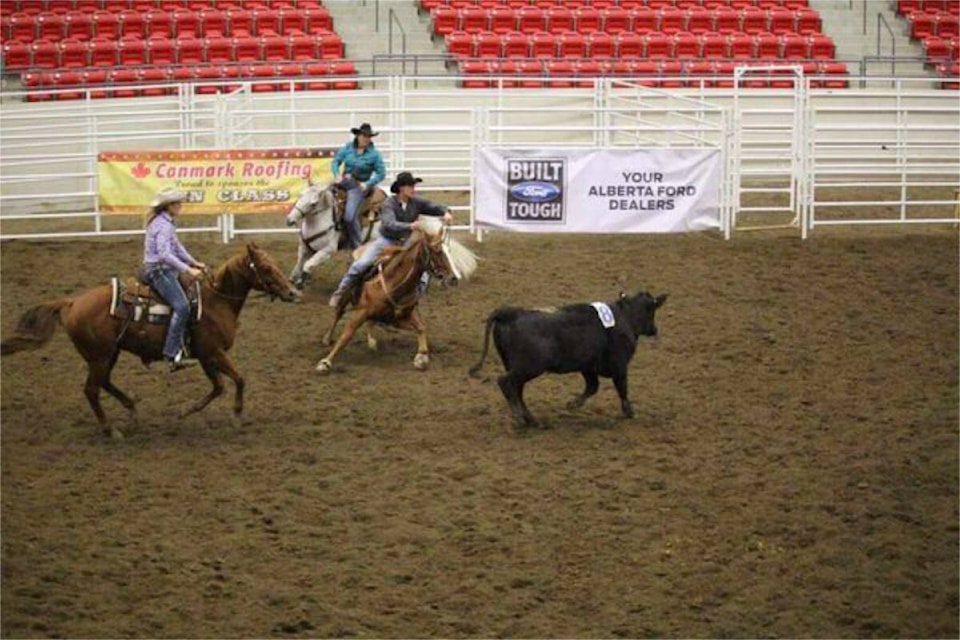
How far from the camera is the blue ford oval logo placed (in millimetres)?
17750

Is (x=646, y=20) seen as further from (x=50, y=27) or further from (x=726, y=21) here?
(x=50, y=27)

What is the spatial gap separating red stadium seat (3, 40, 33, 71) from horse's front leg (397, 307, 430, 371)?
11.8 meters

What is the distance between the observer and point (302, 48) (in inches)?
967

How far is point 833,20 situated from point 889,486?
55.5ft

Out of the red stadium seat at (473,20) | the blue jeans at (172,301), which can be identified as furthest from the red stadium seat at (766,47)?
the blue jeans at (172,301)

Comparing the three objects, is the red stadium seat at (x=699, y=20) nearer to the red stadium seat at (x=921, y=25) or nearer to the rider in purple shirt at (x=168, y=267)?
the red stadium seat at (x=921, y=25)

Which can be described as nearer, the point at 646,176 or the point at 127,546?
the point at 127,546

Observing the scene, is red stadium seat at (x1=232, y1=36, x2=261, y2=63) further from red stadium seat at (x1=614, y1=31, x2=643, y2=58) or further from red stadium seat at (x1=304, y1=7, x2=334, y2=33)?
red stadium seat at (x1=614, y1=31, x2=643, y2=58)

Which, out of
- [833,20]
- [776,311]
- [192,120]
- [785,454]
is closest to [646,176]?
[776,311]

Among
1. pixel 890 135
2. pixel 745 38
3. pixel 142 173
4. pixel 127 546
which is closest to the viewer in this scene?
pixel 127 546

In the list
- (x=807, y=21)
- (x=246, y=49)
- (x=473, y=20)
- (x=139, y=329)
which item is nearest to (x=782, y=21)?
(x=807, y=21)

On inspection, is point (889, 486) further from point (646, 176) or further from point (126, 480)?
point (646, 176)

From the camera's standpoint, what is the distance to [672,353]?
563 inches

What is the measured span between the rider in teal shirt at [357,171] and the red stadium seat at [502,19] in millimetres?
9395
